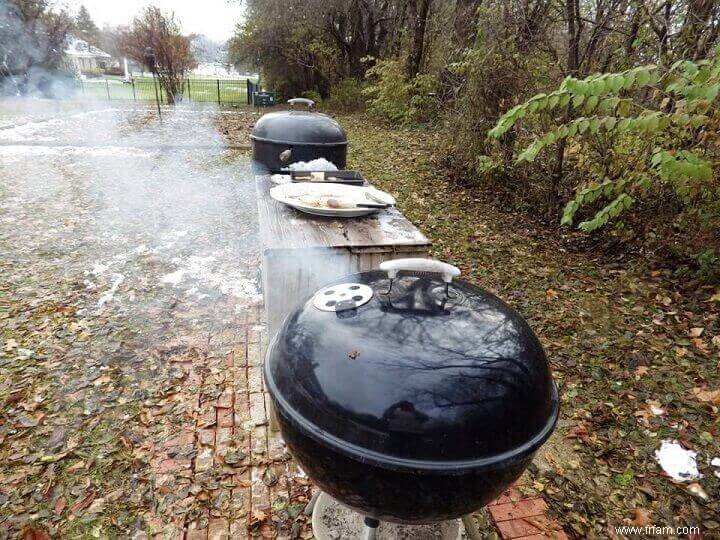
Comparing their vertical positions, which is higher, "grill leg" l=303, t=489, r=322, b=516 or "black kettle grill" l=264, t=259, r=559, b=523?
"black kettle grill" l=264, t=259, r=559, b=523

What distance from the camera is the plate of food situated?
2832mm

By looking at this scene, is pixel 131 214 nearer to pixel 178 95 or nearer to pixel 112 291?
pixel 112 291

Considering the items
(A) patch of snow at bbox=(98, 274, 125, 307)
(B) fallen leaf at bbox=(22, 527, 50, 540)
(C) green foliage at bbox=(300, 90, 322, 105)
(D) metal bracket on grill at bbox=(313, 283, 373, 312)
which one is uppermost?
(C) green foliage at bbox=(300, 90, 322, 105)

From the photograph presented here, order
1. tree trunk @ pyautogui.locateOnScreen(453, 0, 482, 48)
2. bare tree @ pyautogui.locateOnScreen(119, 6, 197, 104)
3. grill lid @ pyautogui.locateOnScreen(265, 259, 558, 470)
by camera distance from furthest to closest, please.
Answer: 1. bare tree @ pyautogui.locateOnScreen(119, 6, 197, 104)
2. tree trunk @ pyautogui.locateOnScreen(453, 0, 482, 48)
3. grill lid @ pyautogui.locateOnScreen(265, 259, 558, 470)

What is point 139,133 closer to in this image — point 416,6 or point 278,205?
point 416,6

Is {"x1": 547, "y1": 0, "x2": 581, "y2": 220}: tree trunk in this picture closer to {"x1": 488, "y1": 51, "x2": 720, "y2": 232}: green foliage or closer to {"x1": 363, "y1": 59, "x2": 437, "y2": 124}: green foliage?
{"x1": 488, "y1": 51, "x2": 720, "y2": 232}: green foliage

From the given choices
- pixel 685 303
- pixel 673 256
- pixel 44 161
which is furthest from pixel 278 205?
pixel 44 161

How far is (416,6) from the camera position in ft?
48.8

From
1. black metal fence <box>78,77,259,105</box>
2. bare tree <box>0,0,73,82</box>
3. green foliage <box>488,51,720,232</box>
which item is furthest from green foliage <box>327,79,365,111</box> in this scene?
green foliage <box>488,51,720,232</box>

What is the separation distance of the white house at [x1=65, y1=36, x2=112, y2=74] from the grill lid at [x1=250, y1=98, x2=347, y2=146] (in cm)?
1815

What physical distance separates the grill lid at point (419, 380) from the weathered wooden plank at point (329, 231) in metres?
0.89

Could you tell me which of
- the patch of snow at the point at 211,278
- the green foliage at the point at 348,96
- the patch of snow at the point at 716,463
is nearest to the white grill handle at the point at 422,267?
the patch of snow at the point at 716,463

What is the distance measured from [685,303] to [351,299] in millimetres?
4102

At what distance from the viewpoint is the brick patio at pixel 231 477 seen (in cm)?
227
